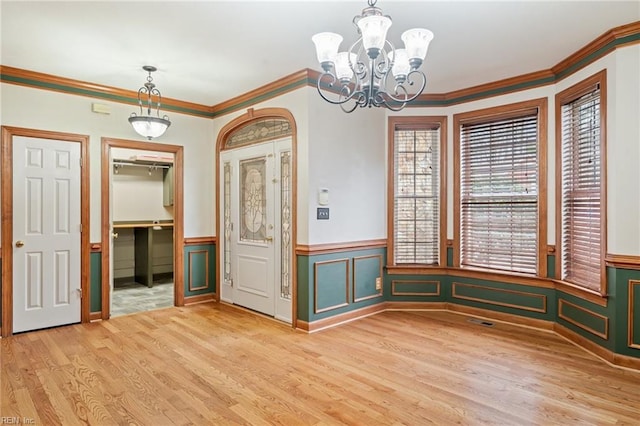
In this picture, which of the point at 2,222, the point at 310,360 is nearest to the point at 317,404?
the point at 310,360

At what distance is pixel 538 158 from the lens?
429 centimetres

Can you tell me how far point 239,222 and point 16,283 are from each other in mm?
2421

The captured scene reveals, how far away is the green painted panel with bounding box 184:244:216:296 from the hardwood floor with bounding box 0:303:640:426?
103 cm

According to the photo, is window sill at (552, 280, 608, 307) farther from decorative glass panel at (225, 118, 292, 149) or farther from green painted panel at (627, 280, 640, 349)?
decorative glass panel at (225, 118, 292, 149)

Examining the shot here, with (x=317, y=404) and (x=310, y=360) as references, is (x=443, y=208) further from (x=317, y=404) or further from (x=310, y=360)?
(x=317, y=404)

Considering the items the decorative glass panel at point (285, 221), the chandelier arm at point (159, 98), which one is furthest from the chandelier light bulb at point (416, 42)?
the chandelier arm at point (159, 98)

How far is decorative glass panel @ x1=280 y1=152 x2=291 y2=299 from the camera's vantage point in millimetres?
4461

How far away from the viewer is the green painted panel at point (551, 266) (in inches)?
164

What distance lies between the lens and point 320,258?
428 cm

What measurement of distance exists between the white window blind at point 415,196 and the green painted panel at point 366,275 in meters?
0.33

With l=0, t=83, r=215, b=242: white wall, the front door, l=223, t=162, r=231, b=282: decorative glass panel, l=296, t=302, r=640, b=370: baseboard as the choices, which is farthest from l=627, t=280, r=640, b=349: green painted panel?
l=0, t=83, r=215, b=242: white wall

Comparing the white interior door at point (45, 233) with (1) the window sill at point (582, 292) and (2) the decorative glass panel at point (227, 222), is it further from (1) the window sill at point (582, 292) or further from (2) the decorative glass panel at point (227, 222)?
(1) the window sill at point (582, 292)

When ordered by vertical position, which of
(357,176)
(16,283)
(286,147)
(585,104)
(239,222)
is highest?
(585,104)

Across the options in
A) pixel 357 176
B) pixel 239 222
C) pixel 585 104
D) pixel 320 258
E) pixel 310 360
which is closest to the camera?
pixel 310 360
